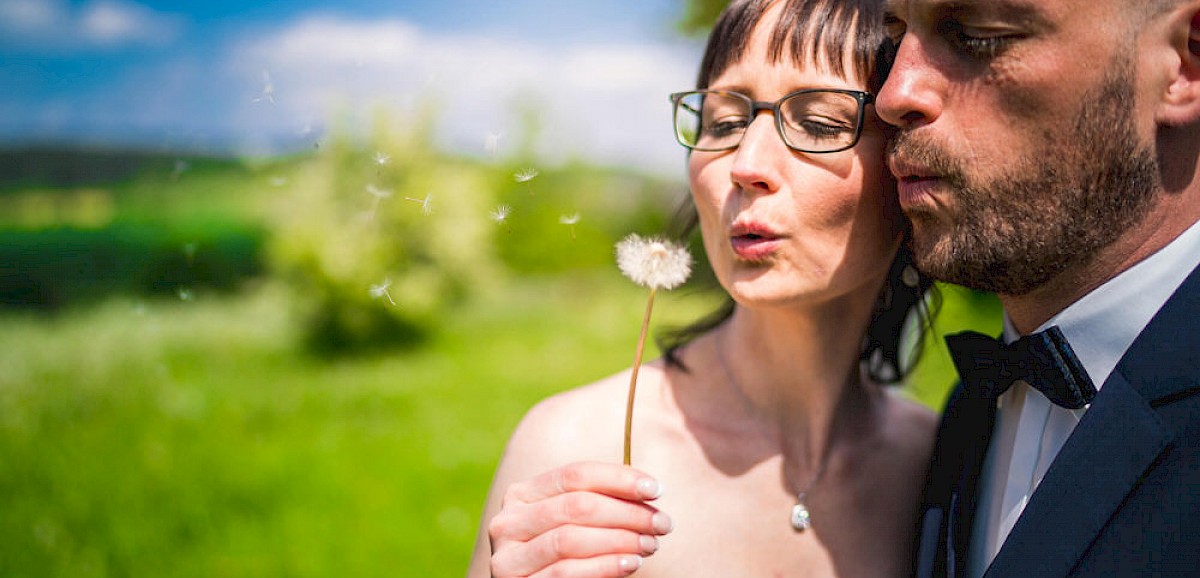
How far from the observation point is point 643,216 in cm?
1852

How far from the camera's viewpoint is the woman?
199cm

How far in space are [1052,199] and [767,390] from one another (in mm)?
1161

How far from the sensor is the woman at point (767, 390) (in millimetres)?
1988

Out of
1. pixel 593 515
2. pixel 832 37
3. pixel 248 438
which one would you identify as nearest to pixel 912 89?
pixel 832 37

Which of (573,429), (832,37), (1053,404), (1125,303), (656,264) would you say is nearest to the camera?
(1125,303)

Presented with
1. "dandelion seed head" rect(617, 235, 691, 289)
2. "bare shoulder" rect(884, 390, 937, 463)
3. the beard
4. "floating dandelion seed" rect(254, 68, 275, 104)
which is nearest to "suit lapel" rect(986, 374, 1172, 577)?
the beard

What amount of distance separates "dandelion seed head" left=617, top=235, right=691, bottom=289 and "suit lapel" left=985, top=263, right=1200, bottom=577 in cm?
98

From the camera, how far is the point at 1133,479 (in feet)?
5.75

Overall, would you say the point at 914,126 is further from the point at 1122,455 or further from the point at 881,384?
the point at 881,384

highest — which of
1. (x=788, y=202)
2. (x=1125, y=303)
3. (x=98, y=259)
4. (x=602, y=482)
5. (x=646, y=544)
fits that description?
(x=788, y=202)

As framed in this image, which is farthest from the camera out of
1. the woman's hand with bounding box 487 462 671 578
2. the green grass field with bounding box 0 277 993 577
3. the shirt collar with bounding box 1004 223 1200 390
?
the green grass field with bounding box 0 277 993 577

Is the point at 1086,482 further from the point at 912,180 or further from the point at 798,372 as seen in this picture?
the point at 798,372

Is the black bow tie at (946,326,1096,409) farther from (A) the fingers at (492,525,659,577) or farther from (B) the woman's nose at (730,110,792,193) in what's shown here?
(A) the fingers at (492,525,659,577)

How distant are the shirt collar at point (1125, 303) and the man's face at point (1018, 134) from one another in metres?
0.11
